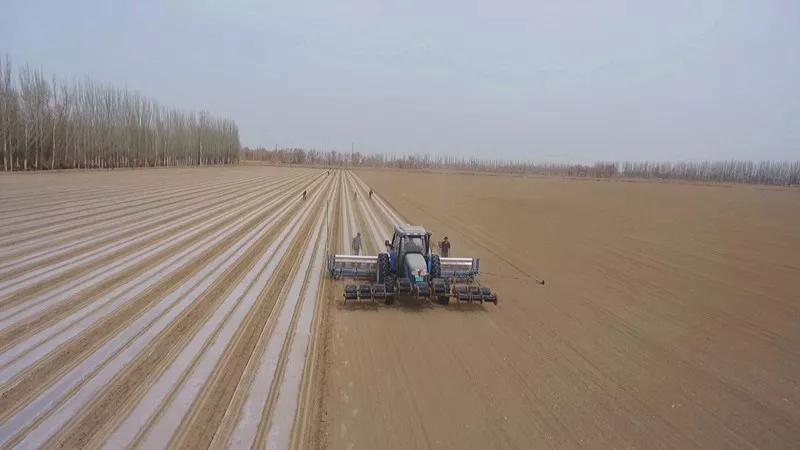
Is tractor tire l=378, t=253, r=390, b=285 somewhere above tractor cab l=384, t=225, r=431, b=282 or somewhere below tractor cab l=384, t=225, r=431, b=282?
below

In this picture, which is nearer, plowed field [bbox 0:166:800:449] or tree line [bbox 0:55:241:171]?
plowed field [bbox 0:166:800:449]

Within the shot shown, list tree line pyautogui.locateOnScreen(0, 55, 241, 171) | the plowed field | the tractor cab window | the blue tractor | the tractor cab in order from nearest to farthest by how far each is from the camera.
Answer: the plowed field
the blue tractor
the tractor cab
the tractor cab window
tree line pyautogui.locateOnScreen(0, 55, 241, 171)

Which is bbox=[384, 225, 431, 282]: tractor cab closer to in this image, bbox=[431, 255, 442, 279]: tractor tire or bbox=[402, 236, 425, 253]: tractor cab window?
bbox=[402, 236, 425, 253]: tractor cab window

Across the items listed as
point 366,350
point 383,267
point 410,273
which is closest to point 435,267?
point 410,273

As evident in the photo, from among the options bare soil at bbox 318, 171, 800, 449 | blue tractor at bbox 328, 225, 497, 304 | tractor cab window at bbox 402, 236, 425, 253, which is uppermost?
tractor cab window at bbox 402, 236, 425, 253

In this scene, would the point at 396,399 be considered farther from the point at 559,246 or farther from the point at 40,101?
the point at 40,101

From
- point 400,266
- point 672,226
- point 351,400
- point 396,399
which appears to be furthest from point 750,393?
point 672,226

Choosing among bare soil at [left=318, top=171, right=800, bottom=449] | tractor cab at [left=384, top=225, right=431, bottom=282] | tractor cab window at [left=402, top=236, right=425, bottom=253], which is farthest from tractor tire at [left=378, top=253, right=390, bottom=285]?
bare soil at [left=318, top=171, right=800, bottom=449]

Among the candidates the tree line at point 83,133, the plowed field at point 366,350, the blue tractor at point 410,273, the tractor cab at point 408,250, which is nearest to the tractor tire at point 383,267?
the blue tractor at point 410,273
